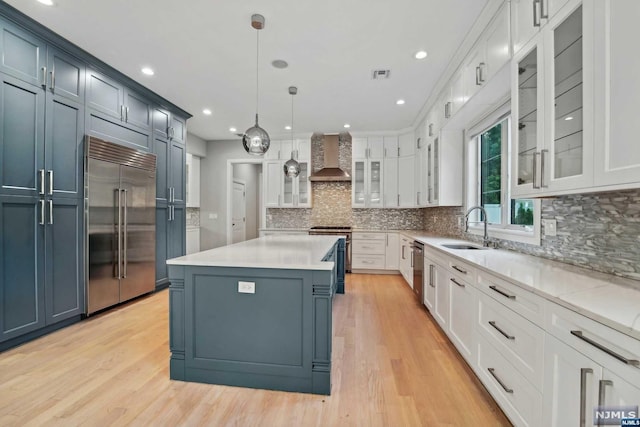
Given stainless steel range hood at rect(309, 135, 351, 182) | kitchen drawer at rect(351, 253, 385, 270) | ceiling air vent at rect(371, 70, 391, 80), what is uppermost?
ceiling air vent at rect(371, 70, 391, 80)

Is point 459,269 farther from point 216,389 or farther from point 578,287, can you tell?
point 216,389

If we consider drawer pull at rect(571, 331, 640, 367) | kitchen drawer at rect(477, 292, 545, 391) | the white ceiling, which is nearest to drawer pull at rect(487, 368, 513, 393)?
kitchen drawer at rect(477, 292, 545, 391)

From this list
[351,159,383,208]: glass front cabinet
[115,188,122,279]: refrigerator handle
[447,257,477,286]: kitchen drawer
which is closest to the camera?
[447,257,477,286]: kitchen drawer

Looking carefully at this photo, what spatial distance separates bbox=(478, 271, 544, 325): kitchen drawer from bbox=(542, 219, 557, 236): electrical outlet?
1.96 ft

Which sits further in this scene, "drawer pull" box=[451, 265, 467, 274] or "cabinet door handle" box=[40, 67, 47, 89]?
"cabinet door handle" box=[40, 67, 47, 89]

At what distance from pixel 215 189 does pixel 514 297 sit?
237 inches

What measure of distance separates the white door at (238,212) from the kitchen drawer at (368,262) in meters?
2.91

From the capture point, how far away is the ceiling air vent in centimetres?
324

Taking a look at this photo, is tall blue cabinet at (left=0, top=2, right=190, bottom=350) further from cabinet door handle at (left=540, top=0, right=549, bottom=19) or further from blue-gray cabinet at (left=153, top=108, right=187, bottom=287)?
cabinet door handle at (left=540, top=0, right=549, bottom=19)

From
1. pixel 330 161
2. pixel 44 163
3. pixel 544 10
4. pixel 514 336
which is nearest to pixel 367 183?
pixel 330 161

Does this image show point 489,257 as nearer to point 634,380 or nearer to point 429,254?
point 429,254

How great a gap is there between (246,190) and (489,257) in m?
6.55

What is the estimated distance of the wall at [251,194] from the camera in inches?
304

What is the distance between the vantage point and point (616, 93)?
1.16 meters
